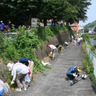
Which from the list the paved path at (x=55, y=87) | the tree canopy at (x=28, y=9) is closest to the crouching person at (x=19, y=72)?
the paved path at (x=55, y=87)

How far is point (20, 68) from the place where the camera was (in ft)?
27.3

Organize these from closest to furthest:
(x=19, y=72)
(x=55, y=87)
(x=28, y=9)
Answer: (x=19, y=72), (x=55, y=87), (x=28, y=9)

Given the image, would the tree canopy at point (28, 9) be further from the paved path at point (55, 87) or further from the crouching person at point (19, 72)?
the crouching person at point (19, 72)

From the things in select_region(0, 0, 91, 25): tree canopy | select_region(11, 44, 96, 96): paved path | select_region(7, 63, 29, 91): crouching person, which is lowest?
select_region(11, 44, 96, 96): paved path

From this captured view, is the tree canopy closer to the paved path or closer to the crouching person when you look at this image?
the paved path

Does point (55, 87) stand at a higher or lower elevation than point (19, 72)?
lower

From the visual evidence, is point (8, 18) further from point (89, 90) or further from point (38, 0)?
point (89, 90)

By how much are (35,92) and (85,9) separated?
48.1 metres

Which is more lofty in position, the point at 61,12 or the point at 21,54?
the point at 61,12

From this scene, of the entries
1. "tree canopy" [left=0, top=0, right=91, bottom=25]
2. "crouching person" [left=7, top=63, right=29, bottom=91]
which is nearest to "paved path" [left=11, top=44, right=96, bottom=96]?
"crouching person" [left=7, top=63, right=29, bottom=91]

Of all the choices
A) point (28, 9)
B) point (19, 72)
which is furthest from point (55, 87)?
point (28, 9)

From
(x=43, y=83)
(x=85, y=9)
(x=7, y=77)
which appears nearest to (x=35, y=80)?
(x=43, y=83)

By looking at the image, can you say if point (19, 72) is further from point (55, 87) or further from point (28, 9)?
point (28, 9)

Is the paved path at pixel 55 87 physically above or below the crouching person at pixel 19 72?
below
